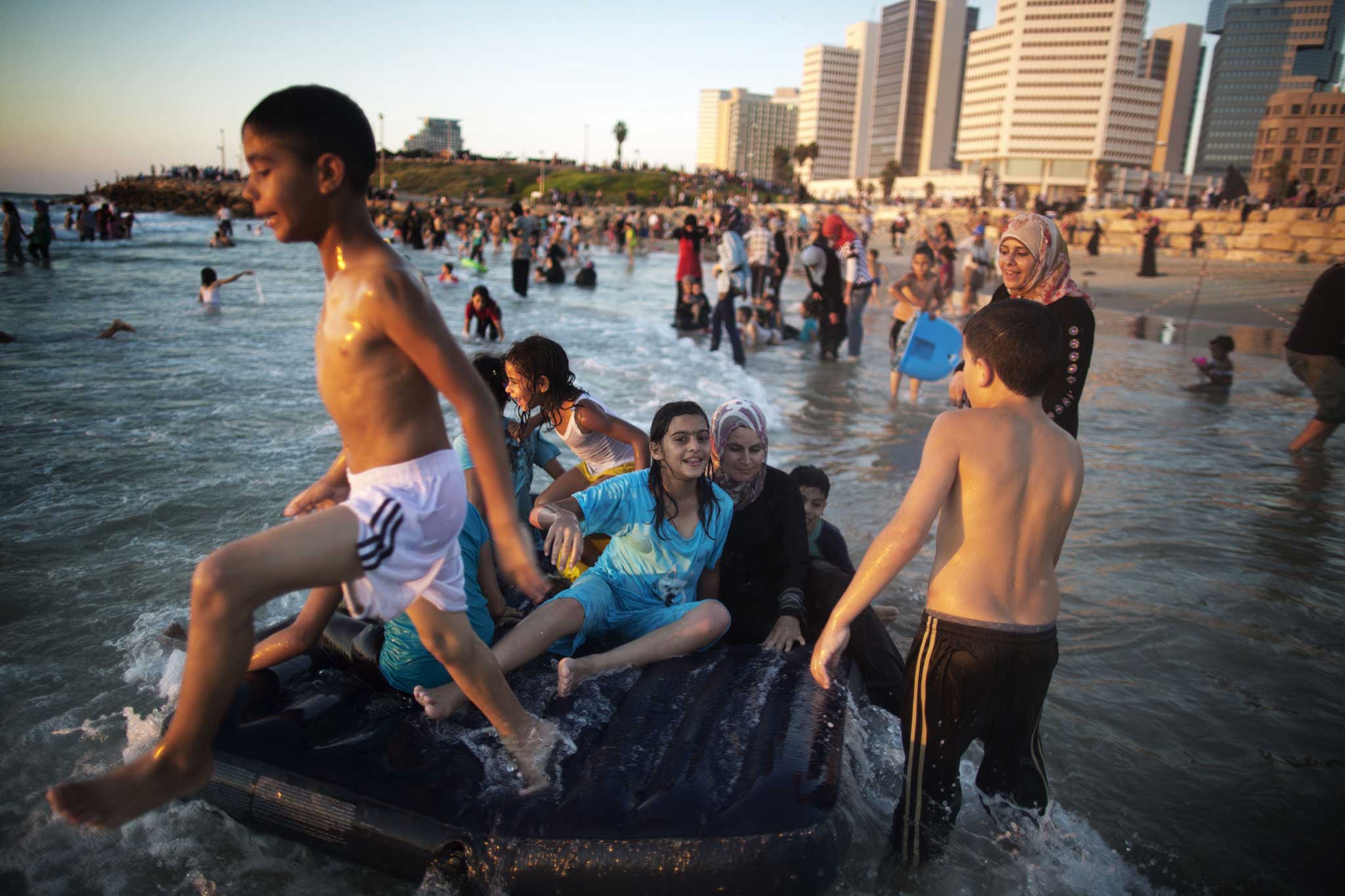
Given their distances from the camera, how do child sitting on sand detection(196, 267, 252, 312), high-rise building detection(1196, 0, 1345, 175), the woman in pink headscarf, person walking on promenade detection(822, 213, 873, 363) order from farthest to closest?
high-rise building detection(1196, 0, 1345, 175) < child sitting on sand detection(196, 267, 252, 312) < person walking on promenade detection(822, 213, 873, 363) < the woman in pink headscarf

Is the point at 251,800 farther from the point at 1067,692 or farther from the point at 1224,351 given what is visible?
the point at 1224,351

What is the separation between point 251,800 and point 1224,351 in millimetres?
11970

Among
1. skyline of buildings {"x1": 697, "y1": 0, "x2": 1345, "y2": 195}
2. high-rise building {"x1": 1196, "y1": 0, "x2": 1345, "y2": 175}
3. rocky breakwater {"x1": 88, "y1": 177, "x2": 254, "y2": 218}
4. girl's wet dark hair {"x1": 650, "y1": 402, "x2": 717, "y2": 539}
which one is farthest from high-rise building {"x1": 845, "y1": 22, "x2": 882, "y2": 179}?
girl's wet dark hair {"x1": 650, "y1": 402, "x2": 717, "y2": 539}

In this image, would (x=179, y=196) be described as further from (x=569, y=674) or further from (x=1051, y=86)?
(x=1051, y=86)

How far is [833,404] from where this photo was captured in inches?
378

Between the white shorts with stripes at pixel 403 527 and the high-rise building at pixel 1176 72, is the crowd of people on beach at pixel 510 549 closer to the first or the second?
the white shorts with stripes at pixel 403 527

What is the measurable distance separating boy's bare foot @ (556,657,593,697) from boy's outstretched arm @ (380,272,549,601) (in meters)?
0.75

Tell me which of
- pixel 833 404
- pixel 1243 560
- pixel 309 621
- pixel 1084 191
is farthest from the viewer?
pixel 1084 191

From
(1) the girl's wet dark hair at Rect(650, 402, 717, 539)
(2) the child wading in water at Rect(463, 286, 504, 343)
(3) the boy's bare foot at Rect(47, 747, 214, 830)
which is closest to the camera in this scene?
(3) the boy's bare foot at Rect(47, 747, 214, 830)

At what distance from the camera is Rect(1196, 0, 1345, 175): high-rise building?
5561 inches

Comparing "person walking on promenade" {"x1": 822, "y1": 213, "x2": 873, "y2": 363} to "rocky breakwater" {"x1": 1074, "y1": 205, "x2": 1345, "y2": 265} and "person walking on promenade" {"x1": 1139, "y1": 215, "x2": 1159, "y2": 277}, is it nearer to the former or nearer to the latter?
"rocky breakwater" {"x1": 1074, "y1": 205, "x2": 1345, "y2": 265}

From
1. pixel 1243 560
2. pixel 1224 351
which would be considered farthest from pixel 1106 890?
pixel 1224 351

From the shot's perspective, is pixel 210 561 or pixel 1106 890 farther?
pixel 1106 890

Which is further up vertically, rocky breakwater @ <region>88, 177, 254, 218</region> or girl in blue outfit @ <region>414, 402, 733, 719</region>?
rocky breakwater @ <region>88, 177, 254, 218</region>
